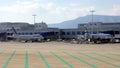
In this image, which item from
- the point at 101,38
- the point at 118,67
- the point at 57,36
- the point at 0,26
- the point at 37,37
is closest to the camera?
the point at 118,67

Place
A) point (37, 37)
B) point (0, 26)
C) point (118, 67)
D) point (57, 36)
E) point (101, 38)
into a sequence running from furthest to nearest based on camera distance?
point (0, 26) → point (57, 36) → point (37, 37) → point (101, 38) → point (118, 67)

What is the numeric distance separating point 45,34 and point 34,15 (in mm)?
13665

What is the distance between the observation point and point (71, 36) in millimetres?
129750

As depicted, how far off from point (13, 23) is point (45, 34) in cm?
4714

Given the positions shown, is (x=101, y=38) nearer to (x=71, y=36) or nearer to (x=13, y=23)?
(x=71, y=36)

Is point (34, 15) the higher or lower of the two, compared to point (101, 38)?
higher

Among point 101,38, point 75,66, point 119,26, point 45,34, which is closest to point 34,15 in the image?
point 45,34

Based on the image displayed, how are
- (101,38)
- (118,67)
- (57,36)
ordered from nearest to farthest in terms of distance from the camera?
(118,67) → (101,38) → (57,36)

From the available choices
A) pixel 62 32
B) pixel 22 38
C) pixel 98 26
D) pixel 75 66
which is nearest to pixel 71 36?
pixel 62 32

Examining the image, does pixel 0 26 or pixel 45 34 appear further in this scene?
pixel 0 26

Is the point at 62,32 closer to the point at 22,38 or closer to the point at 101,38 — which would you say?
the point at 22,38

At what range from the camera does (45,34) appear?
5108 inches

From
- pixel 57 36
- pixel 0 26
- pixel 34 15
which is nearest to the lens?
pixel 57 36

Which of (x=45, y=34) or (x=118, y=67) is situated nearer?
(x=118, y=67)
